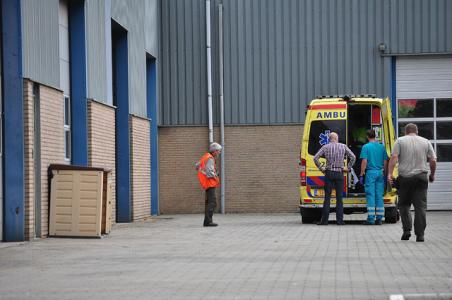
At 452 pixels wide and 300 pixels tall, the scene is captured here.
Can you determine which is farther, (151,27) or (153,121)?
(153,121)

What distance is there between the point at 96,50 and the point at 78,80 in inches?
55.0

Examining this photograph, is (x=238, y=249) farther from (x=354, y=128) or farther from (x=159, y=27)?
(x=159, y=27)

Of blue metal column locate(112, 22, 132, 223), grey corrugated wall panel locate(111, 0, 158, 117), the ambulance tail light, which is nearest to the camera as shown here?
the ambulance tail light

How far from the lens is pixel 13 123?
17500 mm

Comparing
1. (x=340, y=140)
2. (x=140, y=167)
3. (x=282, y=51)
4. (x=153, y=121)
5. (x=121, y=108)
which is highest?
(x=282, y=51)

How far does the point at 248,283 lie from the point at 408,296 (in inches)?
73.6

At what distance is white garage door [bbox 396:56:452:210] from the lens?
32250 mm

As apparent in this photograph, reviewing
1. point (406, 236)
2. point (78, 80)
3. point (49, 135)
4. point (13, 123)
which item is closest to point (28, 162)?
point (13, 123)

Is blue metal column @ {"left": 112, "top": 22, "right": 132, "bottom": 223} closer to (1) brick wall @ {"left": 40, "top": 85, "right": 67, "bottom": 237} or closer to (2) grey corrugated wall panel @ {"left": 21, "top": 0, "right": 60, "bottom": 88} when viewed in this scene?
(1) brick wall @ {"left": 40, "top": 85, "right": 67, "bottom": 237}

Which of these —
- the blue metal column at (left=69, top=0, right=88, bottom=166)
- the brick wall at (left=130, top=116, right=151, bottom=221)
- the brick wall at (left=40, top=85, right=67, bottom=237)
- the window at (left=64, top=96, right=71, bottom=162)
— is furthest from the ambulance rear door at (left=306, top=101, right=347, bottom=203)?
the brick wall at (left=130, top=116, right=151, bottom=221)

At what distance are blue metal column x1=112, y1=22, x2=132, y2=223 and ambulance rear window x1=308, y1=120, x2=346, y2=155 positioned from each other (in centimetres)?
577

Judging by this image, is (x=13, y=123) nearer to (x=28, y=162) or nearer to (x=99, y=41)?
(x=28, y=162)

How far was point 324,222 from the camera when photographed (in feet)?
72.3

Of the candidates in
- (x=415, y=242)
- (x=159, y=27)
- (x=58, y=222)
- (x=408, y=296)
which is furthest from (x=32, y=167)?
(x=159, y=27)
